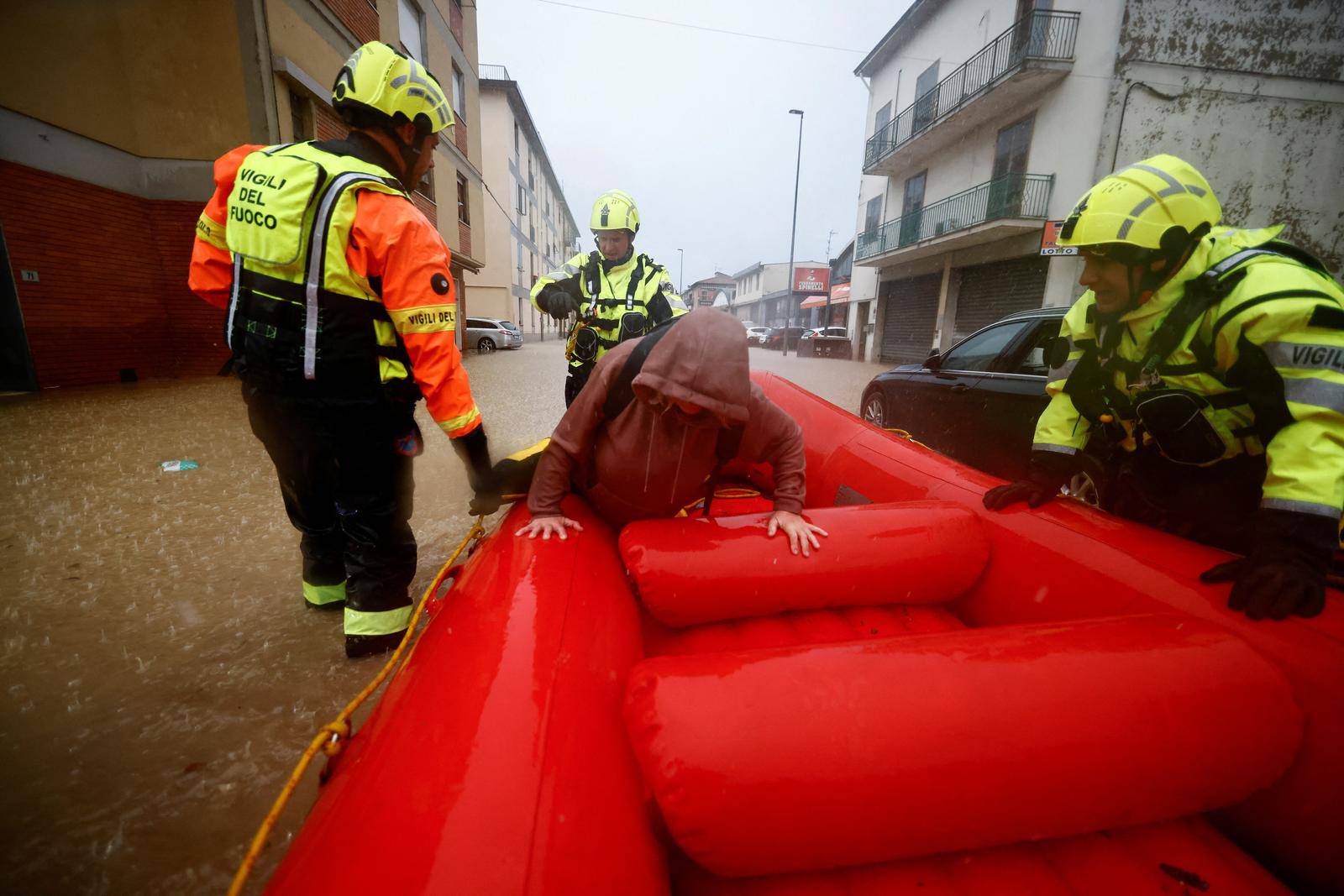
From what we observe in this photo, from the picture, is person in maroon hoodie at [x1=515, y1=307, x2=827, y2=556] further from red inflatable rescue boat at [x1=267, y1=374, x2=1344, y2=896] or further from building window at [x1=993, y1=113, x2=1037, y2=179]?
building window at [x1=993, y1=113, x2=1037, y2=179]

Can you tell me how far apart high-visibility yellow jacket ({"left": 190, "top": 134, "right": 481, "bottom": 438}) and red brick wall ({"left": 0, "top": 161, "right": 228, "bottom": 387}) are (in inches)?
337

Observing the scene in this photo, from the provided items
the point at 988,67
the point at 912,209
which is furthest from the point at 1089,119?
the point at 912,209

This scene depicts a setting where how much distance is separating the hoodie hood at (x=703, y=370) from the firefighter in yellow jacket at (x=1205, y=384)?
40.6 inches

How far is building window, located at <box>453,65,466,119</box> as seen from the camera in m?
16.4

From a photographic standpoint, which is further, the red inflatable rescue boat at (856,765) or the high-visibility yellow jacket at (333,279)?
the high-visibility yellow jacket at (333,279)

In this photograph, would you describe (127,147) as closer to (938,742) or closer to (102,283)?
(102,283)

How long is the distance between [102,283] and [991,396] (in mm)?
11466

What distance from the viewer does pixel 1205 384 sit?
1.45m

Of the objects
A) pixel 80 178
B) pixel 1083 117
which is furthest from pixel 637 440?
pixel 1083 117

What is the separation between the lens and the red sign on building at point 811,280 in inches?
1917

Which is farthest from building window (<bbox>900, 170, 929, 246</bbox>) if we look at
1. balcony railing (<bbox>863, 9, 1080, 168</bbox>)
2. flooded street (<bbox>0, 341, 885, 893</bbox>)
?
flooded street (<bbox>0, 341, 885, 893</bbox>)

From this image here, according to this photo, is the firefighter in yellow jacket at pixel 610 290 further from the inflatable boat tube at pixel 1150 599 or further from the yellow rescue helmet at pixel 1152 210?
the yellow rescue helmet at pixel 1152 210

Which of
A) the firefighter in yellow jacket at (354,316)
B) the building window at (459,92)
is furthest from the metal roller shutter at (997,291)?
the building window at (459,92)

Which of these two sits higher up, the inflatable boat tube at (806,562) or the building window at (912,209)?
the building window at (912,209)
